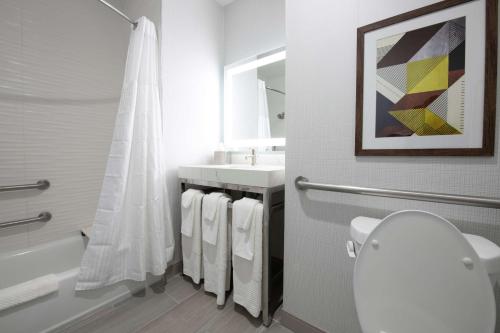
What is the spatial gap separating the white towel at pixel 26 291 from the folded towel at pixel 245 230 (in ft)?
3.17

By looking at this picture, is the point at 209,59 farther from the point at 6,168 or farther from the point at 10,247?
the point at 10,247

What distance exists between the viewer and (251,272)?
45.4 inches

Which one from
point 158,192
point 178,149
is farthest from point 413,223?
point 178,149

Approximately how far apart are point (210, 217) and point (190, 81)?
3.89 feet

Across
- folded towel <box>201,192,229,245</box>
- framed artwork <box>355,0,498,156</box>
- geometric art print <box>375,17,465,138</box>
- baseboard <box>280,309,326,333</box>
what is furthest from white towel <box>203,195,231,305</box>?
geometric art print <box>375,17,465,138</box>

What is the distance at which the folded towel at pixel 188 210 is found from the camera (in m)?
1.41

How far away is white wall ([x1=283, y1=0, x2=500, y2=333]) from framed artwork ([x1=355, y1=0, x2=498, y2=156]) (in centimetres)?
5

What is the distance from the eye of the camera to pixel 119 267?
1.27 metres

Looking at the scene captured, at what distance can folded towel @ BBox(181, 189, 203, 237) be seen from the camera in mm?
1413

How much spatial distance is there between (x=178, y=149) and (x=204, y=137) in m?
0.30

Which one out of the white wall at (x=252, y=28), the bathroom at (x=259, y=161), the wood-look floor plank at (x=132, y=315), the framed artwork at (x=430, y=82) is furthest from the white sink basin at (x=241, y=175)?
the white wall at (x=252, y=28)

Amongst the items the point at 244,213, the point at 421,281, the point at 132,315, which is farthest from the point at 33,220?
the point at 421,281

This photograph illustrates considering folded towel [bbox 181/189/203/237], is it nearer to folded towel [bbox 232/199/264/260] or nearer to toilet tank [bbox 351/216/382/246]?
folded towel [bbox 232/199/264/260]

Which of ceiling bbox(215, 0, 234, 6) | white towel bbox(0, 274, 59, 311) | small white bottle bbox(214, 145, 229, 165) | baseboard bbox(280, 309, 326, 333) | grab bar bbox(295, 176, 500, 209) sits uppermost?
ceiling bbox(215, 0, 234, 6)
